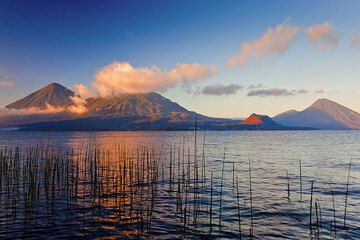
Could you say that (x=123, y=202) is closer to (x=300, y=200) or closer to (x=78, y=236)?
(x=78, y=236)

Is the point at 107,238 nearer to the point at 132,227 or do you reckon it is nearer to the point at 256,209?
the point at 132,227

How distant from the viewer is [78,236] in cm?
1712

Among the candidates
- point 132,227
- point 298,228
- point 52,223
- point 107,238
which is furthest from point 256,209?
point 52,223

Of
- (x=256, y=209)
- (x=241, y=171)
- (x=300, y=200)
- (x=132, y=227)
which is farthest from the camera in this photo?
(x=241, y=171)

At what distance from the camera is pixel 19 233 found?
17.4m

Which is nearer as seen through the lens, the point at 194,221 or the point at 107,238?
the point at 107,238

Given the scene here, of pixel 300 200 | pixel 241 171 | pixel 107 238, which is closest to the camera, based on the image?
pixel 107 238

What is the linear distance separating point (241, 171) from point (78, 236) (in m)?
30.1

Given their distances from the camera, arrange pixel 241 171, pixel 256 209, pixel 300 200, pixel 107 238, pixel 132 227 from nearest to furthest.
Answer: pixel 107 238 → pixel 132 227 → pixel 256 209 → pixel 300 200 → pixel 241 171

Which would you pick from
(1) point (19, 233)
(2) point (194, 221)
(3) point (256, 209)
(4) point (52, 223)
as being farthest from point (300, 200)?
(1) point (19, 233)

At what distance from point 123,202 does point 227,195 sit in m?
9.20

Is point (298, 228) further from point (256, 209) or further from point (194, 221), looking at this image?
point (194, 221)

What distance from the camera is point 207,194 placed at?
27750mm

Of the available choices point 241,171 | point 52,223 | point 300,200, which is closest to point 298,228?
point 300,200
